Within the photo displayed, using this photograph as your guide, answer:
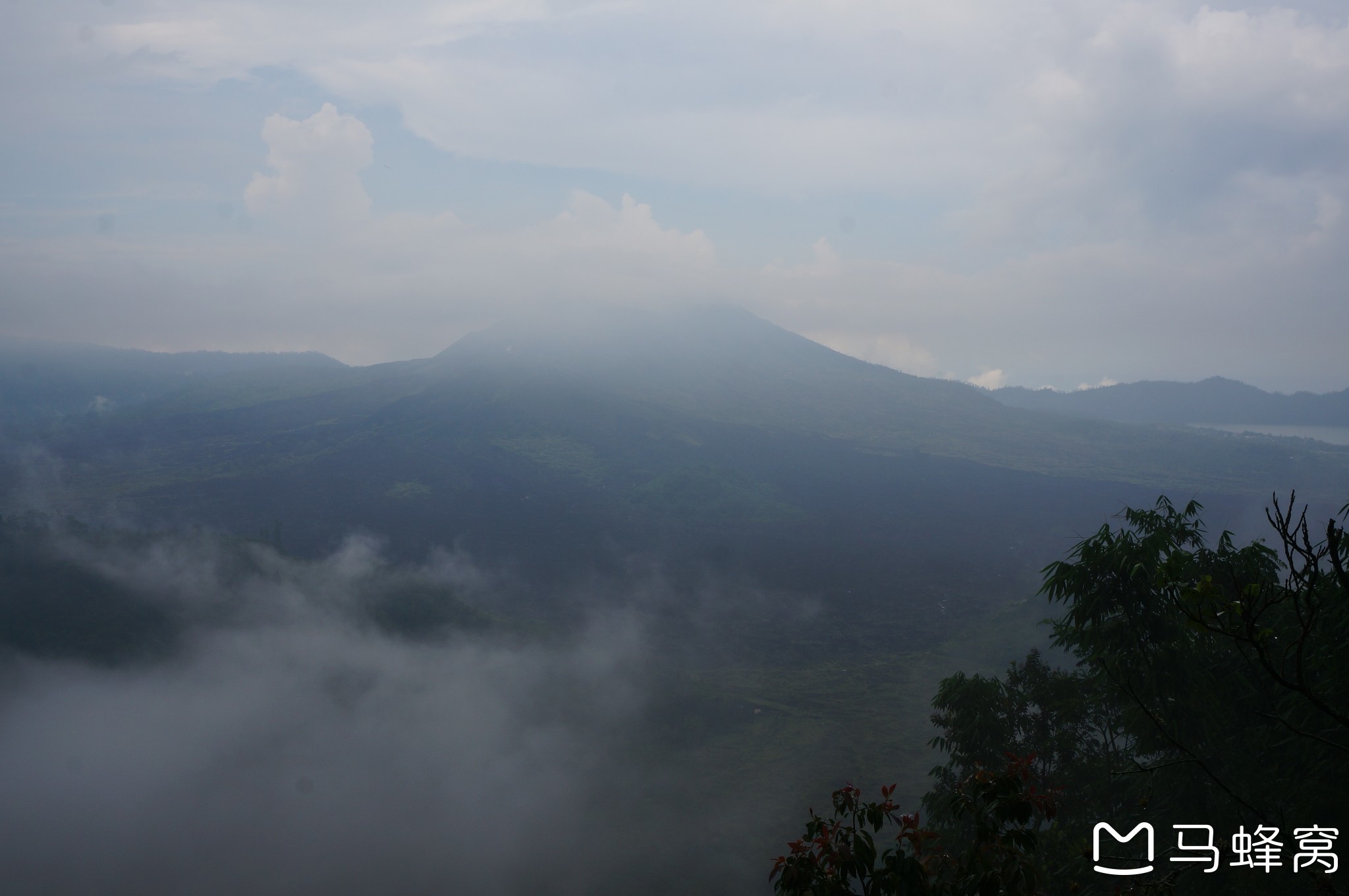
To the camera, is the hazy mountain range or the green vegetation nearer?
the green vegetation

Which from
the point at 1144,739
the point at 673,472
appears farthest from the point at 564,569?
the point at 1144,739

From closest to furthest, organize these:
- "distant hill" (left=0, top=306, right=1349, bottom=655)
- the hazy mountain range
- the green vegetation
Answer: the green vegetation → the hazy mountain range → "distant hill" (left=0, top=306, right=1349, bottom=655)

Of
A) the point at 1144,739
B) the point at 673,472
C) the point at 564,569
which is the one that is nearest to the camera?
the point at 1144,739

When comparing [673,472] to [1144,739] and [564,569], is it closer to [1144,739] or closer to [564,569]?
[564,569]

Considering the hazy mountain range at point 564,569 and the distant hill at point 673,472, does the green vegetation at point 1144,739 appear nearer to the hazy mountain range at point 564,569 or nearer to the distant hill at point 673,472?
the hazy mountain range at point 564,569

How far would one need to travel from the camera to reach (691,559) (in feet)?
299

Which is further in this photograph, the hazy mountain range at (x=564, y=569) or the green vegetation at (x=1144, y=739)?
the hazy mountain range at (x=564, y=569)

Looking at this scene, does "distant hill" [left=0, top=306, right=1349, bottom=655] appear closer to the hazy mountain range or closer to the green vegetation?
the hazy mountain range

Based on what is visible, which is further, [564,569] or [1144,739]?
[564,569]

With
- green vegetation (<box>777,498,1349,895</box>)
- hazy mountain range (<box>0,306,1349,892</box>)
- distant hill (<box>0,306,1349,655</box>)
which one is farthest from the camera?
distant hill (<box>0,306,1349,655</box>)

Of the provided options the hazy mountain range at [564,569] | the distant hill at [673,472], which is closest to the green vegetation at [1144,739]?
the hazy mountain range at [564,569]

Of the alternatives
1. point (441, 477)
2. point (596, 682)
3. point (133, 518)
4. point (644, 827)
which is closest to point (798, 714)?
point (596, 682)

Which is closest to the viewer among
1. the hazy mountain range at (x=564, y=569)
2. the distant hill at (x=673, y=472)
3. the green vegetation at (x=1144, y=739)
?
the green vegetation at (x=1144, y=739)

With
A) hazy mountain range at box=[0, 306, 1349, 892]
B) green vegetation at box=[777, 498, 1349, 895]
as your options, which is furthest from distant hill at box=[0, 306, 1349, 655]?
green vegetation at box=[777, 498, 1349, 895]
